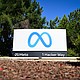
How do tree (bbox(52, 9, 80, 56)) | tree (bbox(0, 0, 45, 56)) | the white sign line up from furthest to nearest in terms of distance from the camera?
1. tree (bbox(0, 0, 45, 56))
2. tree (bbox(52, 9, 80, 56))
3. the white sign

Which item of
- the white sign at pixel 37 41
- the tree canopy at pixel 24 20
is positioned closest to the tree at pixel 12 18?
the tree canopy at pixel 24 20

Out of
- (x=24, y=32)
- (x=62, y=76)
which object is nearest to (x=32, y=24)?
(x=24, y=32)

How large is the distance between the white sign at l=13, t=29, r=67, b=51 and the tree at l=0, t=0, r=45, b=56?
20474 mm

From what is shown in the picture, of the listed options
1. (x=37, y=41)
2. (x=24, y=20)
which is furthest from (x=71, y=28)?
(x=37, y=41)

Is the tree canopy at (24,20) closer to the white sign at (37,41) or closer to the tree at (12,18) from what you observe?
the tree at (12,18)

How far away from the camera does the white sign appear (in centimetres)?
2438

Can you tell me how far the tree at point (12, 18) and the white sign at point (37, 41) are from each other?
2047 centimetres

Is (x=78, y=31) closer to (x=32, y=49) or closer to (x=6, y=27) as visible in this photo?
(x=6, y=27)

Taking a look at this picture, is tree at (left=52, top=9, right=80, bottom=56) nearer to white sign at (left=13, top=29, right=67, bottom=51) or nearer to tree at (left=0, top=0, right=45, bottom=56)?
tree at (left=0, top=0, right=45, bottom=56)

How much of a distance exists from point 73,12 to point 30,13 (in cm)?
702

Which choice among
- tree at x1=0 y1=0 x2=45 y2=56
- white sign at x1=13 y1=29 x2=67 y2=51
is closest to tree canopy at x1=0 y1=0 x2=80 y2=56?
tree at x1=0 y1=0 x2=45 y2=56

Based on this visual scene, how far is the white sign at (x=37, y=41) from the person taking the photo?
2438cm

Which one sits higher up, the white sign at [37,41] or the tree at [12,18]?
A: the tree at [12,18]

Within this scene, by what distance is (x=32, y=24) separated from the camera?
157 ft
